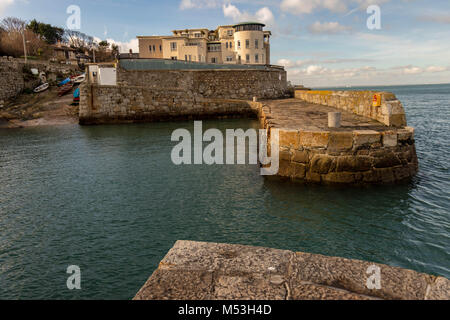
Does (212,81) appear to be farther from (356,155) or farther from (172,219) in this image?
(172,219)

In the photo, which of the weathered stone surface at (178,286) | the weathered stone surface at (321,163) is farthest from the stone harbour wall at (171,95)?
the weathered stone surface at (178,286)

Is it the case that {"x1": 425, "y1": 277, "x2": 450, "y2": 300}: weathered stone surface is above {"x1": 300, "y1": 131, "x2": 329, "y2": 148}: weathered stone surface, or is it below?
below

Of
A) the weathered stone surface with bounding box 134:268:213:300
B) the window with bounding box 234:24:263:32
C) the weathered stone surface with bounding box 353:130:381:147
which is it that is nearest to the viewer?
the weathered stone surface with bounding box 134:268:213:300

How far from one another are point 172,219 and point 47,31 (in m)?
84.1

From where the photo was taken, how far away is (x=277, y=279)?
2.86 m

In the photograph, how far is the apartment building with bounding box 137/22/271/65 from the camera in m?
52.3

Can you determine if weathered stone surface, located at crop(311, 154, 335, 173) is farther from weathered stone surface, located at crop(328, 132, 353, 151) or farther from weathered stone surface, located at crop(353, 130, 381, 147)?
weathered stone surface, located at crop(353, 130, 381, 147)

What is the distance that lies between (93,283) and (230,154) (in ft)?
31.8

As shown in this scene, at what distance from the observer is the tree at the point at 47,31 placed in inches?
2787

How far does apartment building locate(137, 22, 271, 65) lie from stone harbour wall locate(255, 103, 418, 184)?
46.2m

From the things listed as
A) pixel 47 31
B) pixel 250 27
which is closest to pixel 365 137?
pixel 250 27

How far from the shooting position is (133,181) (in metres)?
10.6

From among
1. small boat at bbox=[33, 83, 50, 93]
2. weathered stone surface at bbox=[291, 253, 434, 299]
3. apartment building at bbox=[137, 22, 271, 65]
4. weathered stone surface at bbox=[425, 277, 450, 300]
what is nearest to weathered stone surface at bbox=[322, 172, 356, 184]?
weathered stone surface at bbox=[291, 253, 434, 299]

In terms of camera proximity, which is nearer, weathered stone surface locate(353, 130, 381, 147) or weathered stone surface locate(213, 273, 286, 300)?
weathered stone surface locate(213, 273, 286, 300)
